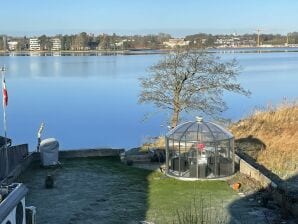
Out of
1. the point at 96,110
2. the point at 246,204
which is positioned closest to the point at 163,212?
the point at 246,204

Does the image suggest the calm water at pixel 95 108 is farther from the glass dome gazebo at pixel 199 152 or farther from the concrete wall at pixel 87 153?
the glass dome gazebo at pixel 199 152

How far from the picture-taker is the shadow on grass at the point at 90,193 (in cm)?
1376

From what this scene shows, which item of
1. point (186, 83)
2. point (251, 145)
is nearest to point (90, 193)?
point (251, 145)

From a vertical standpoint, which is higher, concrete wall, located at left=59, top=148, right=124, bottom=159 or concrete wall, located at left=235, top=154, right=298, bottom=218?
concrete wall, located at left=235, top=154, right=298, bottom=218

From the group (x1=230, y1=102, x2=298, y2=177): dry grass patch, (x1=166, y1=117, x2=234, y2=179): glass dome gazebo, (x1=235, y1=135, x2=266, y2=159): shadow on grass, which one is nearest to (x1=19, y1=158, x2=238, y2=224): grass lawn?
(x1=166, y1=117, x2=234, y2=179): glass dome gazebo

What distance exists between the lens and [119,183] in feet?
57.4

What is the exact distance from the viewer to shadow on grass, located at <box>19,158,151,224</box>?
45.1 feet

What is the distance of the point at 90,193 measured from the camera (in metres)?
16.2

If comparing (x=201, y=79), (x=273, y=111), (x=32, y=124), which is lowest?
(x=32, y=124)

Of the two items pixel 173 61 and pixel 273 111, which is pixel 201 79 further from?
pixel 273 111

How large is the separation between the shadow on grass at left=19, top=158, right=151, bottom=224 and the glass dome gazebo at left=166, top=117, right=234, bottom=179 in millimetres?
1326

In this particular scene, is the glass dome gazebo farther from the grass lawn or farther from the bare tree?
the bare tree

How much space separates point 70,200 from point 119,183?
100 inches

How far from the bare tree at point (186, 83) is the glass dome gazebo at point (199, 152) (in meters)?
8.41
